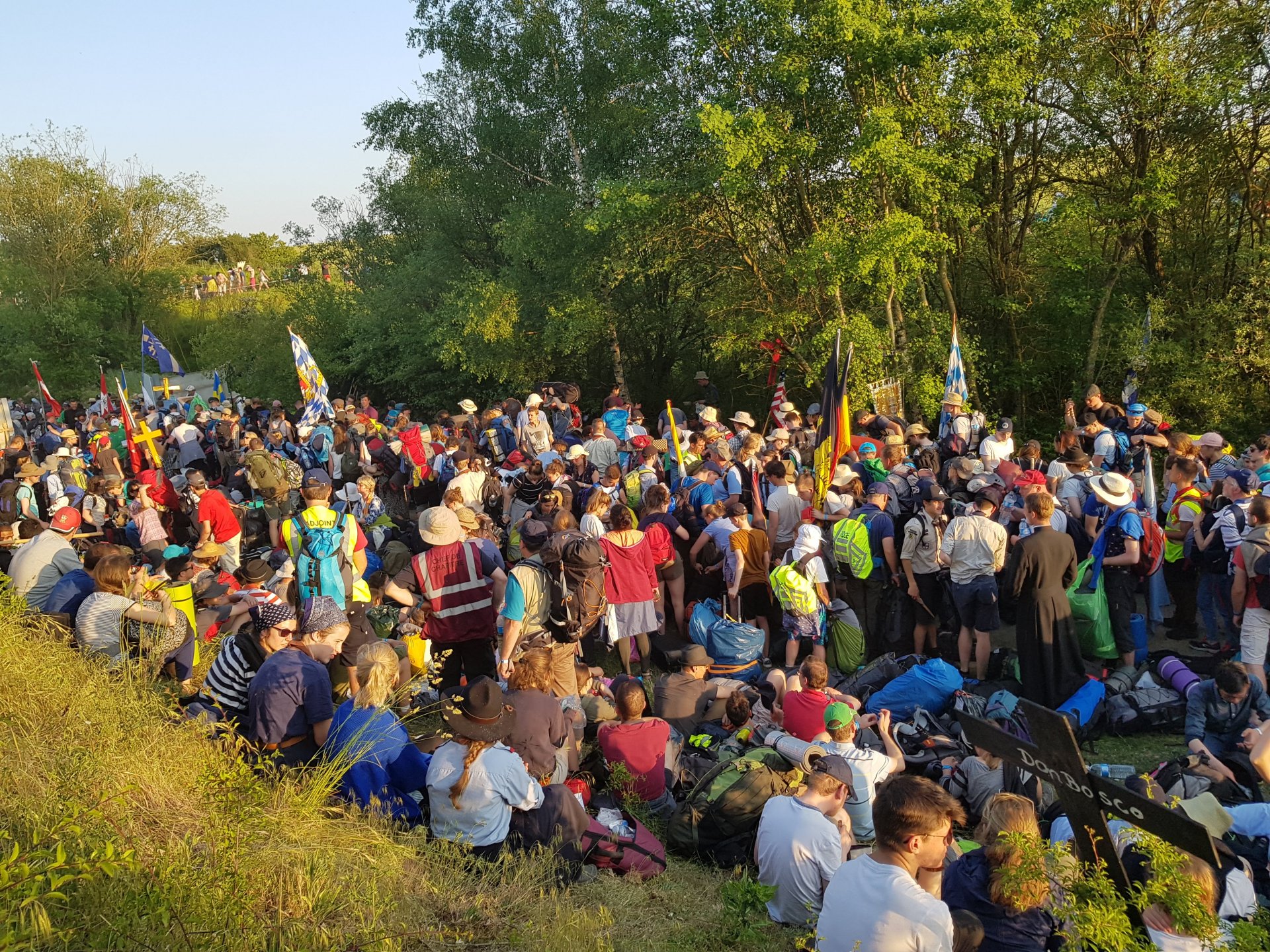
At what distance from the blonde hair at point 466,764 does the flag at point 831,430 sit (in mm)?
4765

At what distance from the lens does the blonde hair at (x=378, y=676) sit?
5.05 metres

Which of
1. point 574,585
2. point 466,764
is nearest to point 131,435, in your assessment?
point 574,585

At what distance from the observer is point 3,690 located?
204 inches

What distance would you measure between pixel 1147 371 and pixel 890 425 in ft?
23.9

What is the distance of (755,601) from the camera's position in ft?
29.3

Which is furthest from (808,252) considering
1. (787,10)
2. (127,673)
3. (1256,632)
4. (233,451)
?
(127,673)

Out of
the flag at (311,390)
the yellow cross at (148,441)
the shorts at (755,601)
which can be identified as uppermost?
the flag at (311,390)

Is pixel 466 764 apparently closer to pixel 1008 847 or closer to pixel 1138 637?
pixel 1008 847

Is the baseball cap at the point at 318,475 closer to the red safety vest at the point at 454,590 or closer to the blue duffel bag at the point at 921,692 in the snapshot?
the red safety vest at the point at 454,590

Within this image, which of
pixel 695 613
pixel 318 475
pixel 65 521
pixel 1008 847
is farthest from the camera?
pixel 318 475

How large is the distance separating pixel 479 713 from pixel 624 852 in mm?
1333

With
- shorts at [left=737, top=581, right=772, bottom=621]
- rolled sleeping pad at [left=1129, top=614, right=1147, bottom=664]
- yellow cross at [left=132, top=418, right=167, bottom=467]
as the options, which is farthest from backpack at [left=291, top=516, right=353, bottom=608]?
yellow cross at [left=132, top=418, right=167, bottom=467]

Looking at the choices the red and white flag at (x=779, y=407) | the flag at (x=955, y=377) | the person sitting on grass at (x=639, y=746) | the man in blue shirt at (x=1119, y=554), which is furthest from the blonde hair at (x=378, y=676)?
the flag at (x=955, y=377)

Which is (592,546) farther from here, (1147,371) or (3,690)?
(1147,371)
